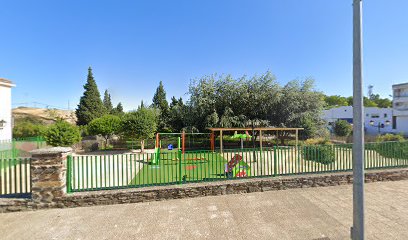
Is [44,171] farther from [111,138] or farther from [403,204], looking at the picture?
[111,138]

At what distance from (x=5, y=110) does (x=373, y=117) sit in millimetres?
60331

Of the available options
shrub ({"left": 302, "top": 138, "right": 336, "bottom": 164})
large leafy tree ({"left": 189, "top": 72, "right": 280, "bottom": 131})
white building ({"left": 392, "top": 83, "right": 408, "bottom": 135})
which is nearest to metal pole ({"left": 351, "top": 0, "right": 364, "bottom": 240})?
shrub ({"left": 302, "top": 138, "right": 336, "bottom": 164})

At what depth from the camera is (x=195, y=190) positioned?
605 cm

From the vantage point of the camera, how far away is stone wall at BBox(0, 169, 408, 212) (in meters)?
5.28

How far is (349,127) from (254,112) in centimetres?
1538

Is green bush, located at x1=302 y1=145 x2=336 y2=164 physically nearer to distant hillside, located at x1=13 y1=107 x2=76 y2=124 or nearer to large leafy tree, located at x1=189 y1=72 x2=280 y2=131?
large leafy tree, located at x1=189 y1=72 x2=280 y2=131

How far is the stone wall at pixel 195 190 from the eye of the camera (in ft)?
17.3

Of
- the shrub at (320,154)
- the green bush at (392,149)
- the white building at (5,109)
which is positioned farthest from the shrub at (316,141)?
the white building at (5,109)

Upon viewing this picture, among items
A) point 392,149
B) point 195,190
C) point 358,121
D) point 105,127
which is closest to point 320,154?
point 392,149

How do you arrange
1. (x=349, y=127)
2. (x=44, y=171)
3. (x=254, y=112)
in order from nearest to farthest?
(x=44, y=171), (x=254, y=112), (x=349, y=127)

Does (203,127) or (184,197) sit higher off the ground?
(203,127)

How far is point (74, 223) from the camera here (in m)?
4.67

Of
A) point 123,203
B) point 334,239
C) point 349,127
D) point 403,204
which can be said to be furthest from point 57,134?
point 349,127

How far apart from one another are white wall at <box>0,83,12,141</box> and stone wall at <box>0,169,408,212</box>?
1770 centimetres
